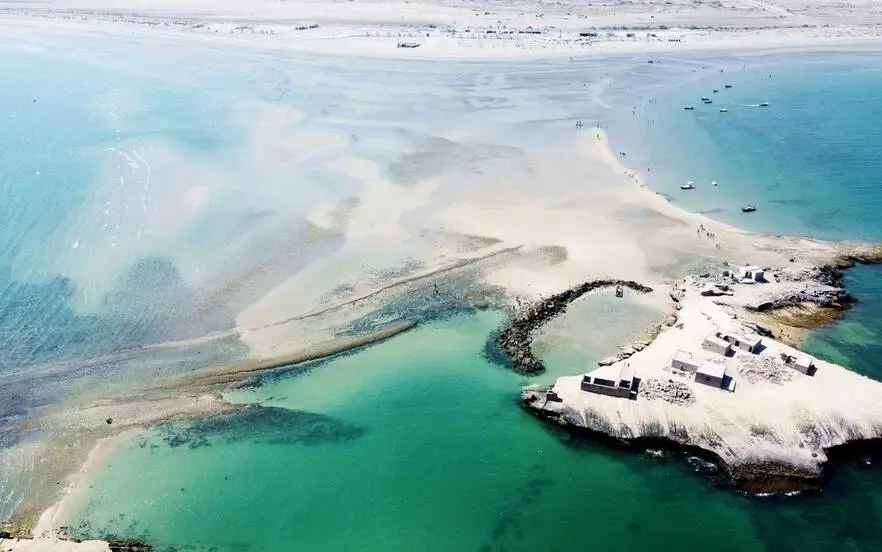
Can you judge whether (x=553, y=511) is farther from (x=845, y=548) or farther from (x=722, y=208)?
(x=722, y=208)

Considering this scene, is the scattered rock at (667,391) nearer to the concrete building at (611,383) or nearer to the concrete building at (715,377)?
the concrete building at (611,383)

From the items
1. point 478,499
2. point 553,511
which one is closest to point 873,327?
point 553,511

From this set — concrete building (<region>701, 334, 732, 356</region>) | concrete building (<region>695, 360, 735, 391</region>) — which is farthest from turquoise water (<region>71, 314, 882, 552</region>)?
concrete building (<region>701, 334, 732, 356</region>)

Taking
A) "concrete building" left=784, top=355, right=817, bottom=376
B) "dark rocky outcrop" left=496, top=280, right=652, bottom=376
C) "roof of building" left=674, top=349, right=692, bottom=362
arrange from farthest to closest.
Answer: "dark rocky outcrop" left=496, top=280, right=652, bottom=376 → "roof of building" left=674, top=349, right=692, bottom=362 → "concrete building" left=784, top=355, right=817, bottom=376

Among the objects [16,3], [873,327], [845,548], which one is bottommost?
[845,548]

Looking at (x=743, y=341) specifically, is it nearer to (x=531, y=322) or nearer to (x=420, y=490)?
(x=531, y=322)

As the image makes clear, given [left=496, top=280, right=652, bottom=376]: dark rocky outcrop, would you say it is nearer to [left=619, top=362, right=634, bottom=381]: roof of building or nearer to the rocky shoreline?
the rocky shoreline
